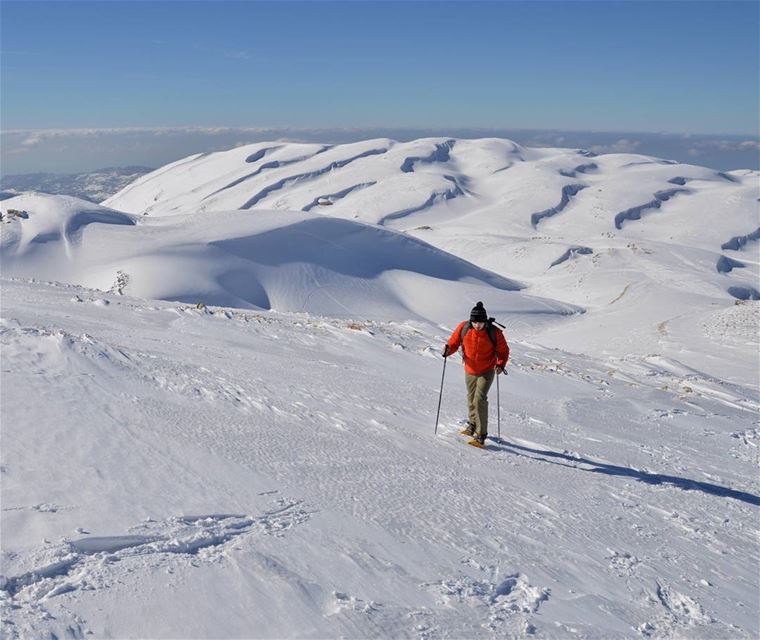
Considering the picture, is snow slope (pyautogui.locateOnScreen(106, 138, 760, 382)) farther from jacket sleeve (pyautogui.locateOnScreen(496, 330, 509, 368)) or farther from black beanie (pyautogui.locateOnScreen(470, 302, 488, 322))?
black beanie (pyautogui.locateOnScreen(470, 302, 488, 322))

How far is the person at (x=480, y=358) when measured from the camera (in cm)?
764

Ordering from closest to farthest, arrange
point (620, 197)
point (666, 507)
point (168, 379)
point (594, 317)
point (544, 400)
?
point (666, 507), point (168, 379), point (544, 400), point (594, 317), point (620, 197)

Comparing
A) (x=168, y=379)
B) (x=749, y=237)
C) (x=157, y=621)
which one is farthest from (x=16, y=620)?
(x=749, y=237)

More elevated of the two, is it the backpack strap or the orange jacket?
the backpack strap

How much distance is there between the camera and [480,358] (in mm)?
7754

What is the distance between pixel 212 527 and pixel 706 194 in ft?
379

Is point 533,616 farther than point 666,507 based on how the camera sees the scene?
No

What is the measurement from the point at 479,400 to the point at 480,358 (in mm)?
512

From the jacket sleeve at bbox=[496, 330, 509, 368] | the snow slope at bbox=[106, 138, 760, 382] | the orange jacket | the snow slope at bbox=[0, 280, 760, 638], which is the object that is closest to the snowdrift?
the snow slope at bbox=[106, 138, 760, 382]

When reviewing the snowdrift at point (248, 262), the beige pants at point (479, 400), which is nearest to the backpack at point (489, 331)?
the beige pants at point (479, 400)

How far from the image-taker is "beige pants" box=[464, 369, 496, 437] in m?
7.56

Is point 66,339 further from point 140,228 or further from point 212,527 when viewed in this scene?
point 140,228

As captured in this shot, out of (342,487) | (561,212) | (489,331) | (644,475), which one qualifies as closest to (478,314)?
(489,331)

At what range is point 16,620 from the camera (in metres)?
3.27
